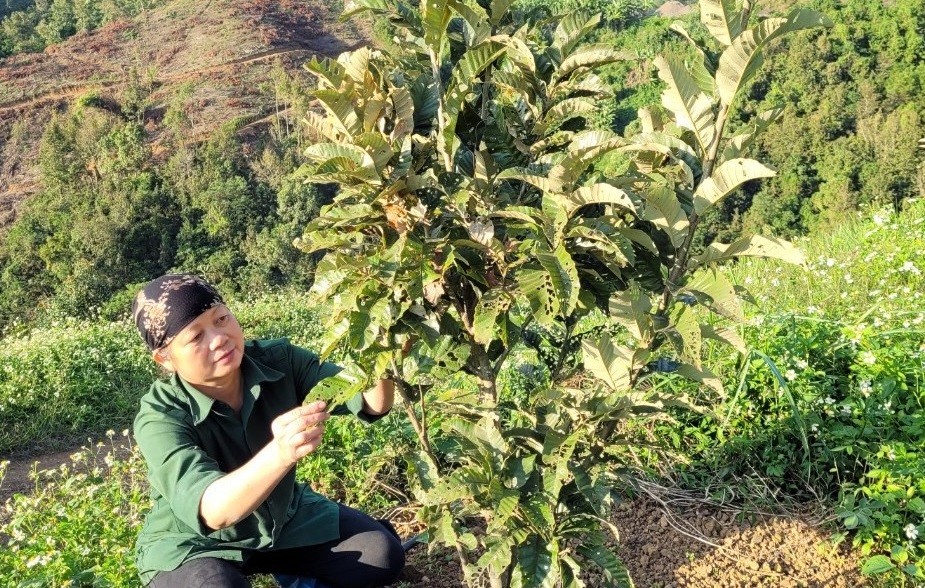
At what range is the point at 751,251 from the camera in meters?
1.32

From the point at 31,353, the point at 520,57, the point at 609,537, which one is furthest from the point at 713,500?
the point at 31,353

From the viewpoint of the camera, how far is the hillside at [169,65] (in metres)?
41.6

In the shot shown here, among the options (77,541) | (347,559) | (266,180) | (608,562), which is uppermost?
(608,562)

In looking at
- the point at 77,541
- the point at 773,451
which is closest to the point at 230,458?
the point at 77,541

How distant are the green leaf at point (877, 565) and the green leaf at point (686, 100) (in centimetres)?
167

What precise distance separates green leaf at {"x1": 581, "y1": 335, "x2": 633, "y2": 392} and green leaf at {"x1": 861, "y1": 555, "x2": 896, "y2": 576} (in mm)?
1355

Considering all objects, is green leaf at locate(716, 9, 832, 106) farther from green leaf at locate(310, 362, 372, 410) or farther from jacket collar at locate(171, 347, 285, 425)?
jacket collar at locate(171, 347, 285, 425)

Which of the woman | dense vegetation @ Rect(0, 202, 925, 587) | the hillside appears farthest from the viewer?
the hillside

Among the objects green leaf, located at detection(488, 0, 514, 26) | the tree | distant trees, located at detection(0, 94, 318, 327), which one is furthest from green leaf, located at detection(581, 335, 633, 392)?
distant trees, located at detection(0, 94, 318, 327)

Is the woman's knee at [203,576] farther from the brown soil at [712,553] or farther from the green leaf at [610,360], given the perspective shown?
the green leaf at [610,360]

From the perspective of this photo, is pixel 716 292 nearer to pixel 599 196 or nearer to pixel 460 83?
pixel 599 196

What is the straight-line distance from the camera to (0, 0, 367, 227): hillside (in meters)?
41.6

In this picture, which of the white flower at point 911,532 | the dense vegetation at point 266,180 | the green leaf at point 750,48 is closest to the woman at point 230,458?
the green leaf at point 750,48

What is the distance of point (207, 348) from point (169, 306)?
0.14 metres
